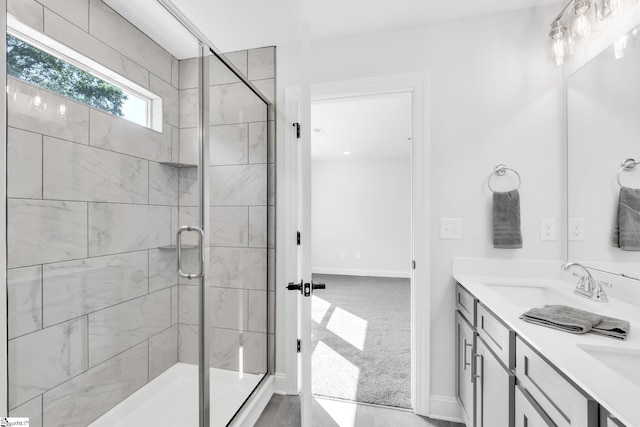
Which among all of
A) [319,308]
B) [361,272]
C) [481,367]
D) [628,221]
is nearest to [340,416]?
[481,367]

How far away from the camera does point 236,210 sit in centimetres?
182

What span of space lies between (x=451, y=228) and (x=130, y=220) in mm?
1901

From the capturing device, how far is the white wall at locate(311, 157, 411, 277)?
6.02 meters

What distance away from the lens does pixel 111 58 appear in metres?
1.44

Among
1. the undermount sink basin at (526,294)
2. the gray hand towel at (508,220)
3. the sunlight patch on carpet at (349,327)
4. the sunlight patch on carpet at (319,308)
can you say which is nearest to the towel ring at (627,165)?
the gray hand towel at (508,220)

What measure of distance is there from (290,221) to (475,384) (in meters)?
1.44

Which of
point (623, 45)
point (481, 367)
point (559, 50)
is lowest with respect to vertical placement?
point (481, 367)

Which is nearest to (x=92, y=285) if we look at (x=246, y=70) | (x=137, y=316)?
(x=137, y=316)

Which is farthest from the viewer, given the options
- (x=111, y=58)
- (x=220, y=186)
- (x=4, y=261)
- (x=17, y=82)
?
(x=220, y=186)

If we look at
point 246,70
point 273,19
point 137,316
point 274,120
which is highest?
point 273,19

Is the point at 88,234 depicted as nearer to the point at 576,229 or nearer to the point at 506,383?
the point at 506,383

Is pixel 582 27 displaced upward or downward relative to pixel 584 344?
upward

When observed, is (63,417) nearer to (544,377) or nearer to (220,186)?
(220,186)

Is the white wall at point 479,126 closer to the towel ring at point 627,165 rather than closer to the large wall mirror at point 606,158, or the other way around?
the large wall mirror at point 606,158
